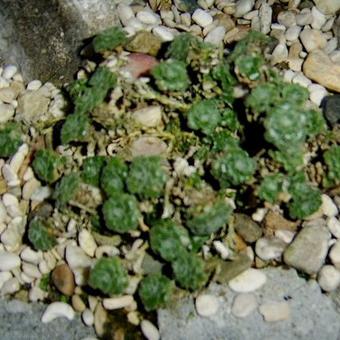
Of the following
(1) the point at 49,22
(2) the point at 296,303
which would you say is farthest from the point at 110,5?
(2) the point at 296,303

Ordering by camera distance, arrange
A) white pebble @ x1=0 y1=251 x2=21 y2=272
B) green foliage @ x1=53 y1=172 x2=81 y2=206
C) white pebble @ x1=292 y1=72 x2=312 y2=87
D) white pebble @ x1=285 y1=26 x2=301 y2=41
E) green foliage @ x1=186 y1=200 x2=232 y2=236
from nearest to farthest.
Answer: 1. green foliage @ x1=186 y1=200 x2=232 y2=236
2. green foliage @ x1=53 y1=172 x2=81 y2=206
3. white pebble @ x1=0 y1=251 x2=21 y2=272
4. white pebble @ x1=292 y1=72 x2=312 y2=87
5. white pebble @ x1=285 y1=26 x2=301 y2=41

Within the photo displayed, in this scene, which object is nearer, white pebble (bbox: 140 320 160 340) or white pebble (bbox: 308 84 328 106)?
white pebble (bbox: 140 320 160 340)

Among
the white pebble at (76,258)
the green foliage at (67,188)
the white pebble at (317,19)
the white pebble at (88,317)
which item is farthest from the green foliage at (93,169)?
the white pebble at (317,19)

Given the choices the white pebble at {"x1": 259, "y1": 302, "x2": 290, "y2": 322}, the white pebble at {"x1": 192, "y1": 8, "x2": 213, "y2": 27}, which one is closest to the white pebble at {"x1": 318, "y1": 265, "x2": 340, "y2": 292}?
the white pebble at {"x1": 259, "y1": 302, "x2": 290, "y2": 322}

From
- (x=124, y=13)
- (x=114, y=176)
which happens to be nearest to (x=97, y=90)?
(x=114, y=176)

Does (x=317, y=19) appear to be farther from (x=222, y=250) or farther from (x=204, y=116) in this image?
(x=222, y=250)

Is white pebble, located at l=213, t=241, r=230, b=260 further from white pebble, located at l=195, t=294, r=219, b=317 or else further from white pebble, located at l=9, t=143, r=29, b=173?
white pebble, located at l=9, t=143, r=29, b=173
